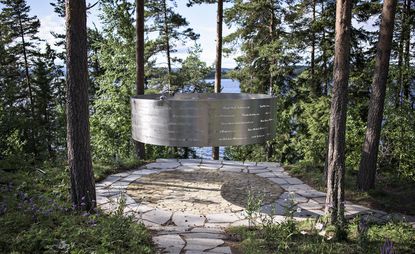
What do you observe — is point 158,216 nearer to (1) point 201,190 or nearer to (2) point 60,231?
(1) point 201,190

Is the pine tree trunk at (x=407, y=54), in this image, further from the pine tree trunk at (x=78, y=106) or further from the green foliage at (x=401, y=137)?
the pine tree trunk at (x=78, y=106)

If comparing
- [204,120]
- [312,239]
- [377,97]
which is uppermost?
[377,97]

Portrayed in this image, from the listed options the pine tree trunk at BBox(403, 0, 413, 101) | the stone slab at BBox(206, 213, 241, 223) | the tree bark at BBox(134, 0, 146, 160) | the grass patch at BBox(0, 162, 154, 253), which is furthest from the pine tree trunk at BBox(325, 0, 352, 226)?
the pine tree trunk at BBox(403, 0, 413, 101)

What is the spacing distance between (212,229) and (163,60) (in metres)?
12.2

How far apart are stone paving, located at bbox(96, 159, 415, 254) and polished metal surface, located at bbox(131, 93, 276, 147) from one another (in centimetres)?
90

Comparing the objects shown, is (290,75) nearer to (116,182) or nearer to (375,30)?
(375,30)

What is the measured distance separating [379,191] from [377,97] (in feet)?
5.11

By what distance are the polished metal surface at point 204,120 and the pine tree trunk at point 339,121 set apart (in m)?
1.62

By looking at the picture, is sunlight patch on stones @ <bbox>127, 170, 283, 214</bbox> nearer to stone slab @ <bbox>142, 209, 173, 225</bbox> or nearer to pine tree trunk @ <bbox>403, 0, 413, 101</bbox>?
stone slab @ <bbox>142, 209, 173, 225</bbox>

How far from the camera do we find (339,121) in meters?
4.43

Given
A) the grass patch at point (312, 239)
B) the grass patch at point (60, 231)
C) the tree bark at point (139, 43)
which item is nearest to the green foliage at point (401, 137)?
the grass patch at point (312, 239)

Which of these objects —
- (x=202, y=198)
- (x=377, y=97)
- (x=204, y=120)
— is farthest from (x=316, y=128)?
(x=204, y=120)

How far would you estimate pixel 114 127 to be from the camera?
461 inches

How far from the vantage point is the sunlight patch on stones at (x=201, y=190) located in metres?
5.46
